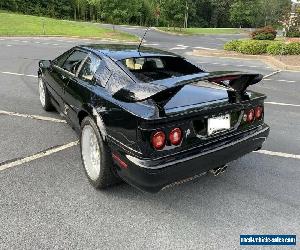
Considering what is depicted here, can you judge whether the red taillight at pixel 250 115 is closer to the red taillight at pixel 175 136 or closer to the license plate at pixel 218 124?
the license plate at pixel 218 124

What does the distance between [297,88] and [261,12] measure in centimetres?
6250

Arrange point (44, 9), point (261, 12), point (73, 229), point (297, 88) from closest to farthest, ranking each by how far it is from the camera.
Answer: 1. point (73, 229)
2. point (297, 88)
3. point (44, 9)
4. point (261, 12)

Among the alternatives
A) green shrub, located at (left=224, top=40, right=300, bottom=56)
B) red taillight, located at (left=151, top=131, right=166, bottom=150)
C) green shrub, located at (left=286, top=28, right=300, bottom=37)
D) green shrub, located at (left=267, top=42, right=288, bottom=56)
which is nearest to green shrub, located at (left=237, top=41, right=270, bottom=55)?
green shrub, located at (left=224, top=40, right=300, bottom=56)

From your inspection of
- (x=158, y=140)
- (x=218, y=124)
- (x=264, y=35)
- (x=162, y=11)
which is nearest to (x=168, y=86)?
(x=158, y=140)

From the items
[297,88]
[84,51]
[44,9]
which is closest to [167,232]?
[84,51]

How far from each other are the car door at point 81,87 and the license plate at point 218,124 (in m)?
1.36

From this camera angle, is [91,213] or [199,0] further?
[199,0]

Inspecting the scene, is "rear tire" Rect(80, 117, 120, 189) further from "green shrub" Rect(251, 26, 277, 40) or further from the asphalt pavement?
"green shrub" Rect(251, 26, 277, 40)

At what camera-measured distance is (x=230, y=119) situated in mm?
3523

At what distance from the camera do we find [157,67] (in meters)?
4.41

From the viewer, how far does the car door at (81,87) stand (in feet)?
13.0

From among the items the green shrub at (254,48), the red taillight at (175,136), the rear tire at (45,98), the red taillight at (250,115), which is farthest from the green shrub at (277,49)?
the red taillight at (175,136)

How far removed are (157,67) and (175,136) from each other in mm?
1566

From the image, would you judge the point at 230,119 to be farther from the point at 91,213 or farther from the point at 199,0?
the point at 199,0
